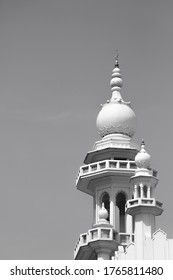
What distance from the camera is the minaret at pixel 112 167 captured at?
172 feet

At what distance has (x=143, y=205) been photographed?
4394 cm

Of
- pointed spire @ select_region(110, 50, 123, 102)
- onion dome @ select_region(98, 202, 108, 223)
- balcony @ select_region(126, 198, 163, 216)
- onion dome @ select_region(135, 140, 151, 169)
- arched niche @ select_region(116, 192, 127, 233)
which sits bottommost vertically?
balcony @ select_region(126, 198, 163, 216)

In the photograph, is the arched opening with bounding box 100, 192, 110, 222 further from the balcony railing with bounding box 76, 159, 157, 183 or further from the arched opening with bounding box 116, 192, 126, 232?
the balcony railing with bounding box 76, 159, 157, 183

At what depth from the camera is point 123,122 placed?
54125mm

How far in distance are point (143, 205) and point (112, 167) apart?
29.3 ft

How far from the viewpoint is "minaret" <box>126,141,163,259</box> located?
43.3m

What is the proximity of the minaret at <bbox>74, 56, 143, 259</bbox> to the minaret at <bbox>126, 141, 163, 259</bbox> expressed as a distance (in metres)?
6.31

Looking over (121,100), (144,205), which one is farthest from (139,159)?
(121,100)

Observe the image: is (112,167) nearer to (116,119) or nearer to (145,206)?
(116,119)

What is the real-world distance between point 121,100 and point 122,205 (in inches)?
241

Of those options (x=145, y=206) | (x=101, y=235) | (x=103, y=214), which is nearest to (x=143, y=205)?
(x=145, y=206)

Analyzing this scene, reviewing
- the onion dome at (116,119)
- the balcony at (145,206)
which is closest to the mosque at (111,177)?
the onion dome at (116,119)

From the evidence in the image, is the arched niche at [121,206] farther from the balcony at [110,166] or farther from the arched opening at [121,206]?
the balcony at [110,166]

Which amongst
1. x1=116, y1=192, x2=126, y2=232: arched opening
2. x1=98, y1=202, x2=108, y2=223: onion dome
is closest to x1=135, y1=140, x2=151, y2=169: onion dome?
x1=98, y1=202, x2=108, y2=223: onion dome
